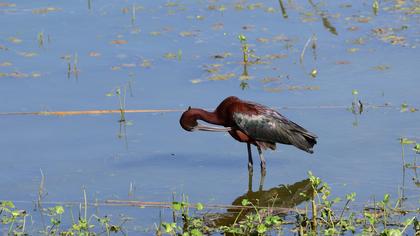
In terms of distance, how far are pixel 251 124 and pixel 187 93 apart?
192cm

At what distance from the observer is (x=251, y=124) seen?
377 inches

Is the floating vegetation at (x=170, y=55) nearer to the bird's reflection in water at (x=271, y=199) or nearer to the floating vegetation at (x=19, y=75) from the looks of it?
the floating vegetation at (x=19, y=75)

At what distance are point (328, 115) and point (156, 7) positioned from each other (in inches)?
193

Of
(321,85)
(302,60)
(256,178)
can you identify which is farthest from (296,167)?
(302,60)

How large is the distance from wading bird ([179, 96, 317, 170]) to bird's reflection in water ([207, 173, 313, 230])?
443 mm

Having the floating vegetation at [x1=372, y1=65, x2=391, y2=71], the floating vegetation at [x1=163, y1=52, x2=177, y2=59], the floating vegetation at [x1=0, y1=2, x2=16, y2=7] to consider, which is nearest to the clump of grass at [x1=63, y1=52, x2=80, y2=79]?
the floating vegetation at [x1=163, y1=52, x2=177, y2=59]

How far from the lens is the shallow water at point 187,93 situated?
9.12m

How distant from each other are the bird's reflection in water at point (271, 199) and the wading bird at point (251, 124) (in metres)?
0.44

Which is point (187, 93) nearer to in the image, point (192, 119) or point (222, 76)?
point (222, 76)

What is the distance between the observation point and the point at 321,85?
11.6m

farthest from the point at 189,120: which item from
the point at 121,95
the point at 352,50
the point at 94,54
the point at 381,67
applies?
the point at 352,50

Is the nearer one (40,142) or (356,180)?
(356,180)

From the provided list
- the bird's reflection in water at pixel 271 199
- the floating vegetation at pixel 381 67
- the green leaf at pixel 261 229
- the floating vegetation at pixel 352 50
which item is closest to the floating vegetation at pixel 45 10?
the floating vegetation at pixel 352 50

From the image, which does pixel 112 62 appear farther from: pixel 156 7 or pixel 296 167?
pixel 296 167
